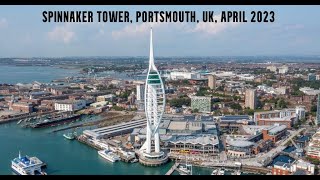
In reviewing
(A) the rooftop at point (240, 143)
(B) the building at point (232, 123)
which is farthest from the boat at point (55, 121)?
(A) the rooftop at point (240, 143)

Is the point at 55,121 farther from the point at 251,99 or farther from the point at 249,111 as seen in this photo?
the point at 251,99

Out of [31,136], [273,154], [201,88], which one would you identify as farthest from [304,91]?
[31,136]

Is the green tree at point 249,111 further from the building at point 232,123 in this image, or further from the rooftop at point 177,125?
the rooftop at point 177,125

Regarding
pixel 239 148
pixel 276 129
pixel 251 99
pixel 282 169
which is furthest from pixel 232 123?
pixel 282 169

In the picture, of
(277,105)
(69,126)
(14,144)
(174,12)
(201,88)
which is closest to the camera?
(174,12)

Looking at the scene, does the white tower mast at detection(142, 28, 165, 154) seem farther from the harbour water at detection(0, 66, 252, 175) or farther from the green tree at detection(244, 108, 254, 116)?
the green tree at detection(244, 108, 254, 116)

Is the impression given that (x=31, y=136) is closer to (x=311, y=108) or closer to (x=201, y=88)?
(x=311, y=108)

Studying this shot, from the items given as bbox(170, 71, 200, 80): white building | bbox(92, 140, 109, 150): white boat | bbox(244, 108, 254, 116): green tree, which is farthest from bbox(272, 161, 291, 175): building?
bbox(170, 71, 200, 80): white building
